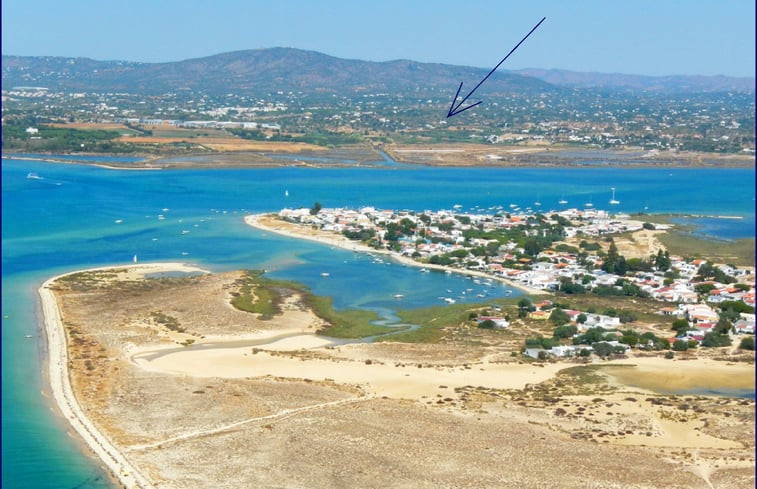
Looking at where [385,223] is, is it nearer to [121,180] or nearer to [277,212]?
[277,212]

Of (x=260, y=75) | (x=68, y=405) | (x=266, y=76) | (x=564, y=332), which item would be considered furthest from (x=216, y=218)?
(x=260, y=75)

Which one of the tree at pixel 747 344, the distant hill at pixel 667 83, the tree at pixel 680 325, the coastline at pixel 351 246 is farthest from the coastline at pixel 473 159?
the distant hill at pixel 667 83

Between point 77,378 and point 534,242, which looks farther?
point 534,242

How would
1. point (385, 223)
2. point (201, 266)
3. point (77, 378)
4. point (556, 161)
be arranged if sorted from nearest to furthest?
point (77, 378), point (201, 266), point (385, 223), point (556, 161)

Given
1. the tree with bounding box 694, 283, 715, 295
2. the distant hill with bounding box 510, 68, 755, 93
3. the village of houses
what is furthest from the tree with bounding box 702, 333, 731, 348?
the distant hill with bounding box 510, 68, 755, 93

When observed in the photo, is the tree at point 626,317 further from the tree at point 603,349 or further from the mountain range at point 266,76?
the mountain range at point 266,76

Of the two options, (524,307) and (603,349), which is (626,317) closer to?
A: (524,307)

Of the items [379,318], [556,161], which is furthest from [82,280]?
[556,161]
